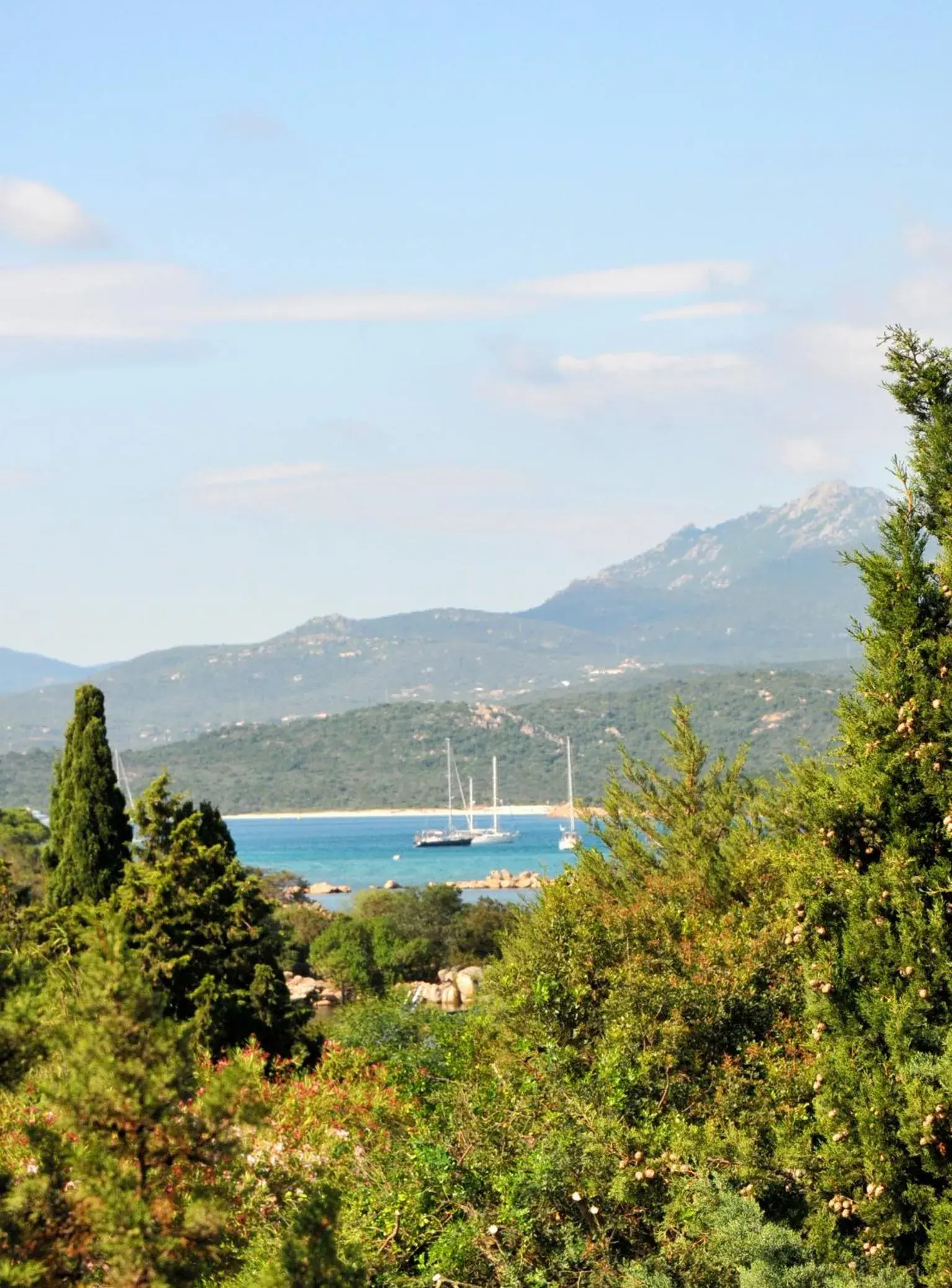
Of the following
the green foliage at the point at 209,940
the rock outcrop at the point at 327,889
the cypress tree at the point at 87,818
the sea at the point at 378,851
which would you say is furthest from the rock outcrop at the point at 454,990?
the rock outcrop at the point at 327,889

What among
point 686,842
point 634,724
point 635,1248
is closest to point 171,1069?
point 635,1248

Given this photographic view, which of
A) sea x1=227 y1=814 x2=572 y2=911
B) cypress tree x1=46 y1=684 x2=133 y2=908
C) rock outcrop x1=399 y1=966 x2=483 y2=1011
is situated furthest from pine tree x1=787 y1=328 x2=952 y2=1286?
sea x1=227 y1=814 x2=572 y2=911

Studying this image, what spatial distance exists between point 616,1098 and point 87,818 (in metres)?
12.3

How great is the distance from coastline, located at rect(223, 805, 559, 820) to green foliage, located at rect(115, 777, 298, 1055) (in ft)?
516

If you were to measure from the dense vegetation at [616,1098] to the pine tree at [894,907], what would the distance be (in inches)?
0.8

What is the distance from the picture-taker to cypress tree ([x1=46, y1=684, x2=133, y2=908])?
19.9 metres

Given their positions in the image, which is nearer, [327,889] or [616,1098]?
[616,1098]

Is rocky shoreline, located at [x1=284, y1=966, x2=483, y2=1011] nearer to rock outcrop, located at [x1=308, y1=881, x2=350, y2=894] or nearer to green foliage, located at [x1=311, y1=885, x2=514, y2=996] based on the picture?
green foliage, located at [x1=311, y1=885, x2=514, y2=996]

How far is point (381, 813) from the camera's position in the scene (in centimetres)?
18038

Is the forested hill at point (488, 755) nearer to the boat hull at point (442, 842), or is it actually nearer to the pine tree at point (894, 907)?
the boat hull at point (442, 842)

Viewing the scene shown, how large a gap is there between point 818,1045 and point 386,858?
395ft

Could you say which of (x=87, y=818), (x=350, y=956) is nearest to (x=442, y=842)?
(x=350, y=956)

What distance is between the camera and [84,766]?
20047mm

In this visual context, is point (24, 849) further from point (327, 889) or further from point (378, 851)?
point (378, 851)
